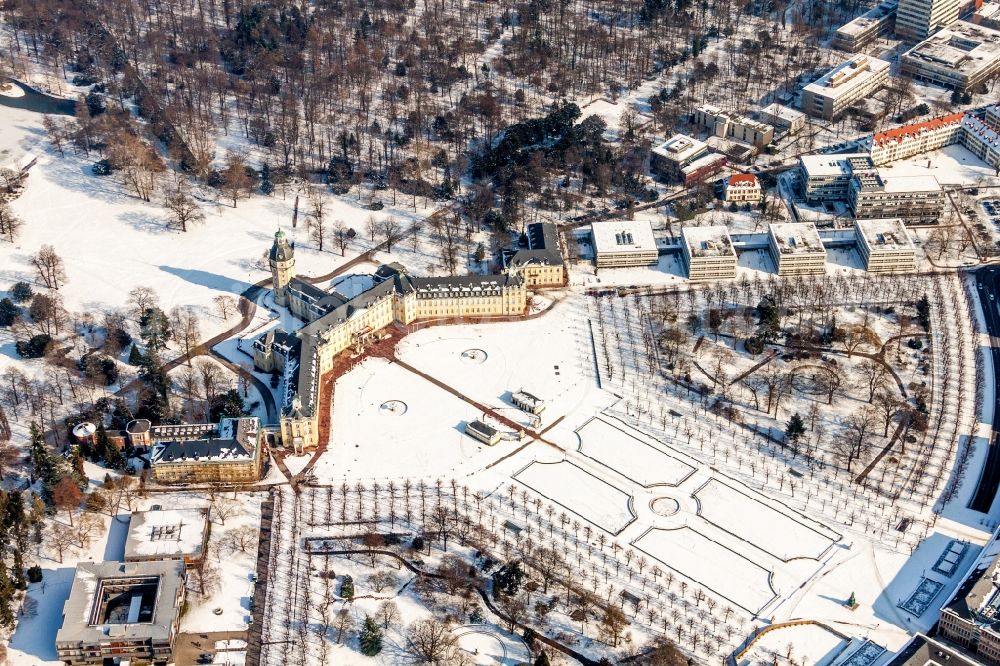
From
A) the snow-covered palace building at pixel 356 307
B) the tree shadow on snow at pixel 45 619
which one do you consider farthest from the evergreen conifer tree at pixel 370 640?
the snow-covered palace building at pixel 356 307

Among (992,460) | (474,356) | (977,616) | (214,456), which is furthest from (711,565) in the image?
(214,456)

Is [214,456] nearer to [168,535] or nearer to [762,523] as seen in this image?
[168,535]

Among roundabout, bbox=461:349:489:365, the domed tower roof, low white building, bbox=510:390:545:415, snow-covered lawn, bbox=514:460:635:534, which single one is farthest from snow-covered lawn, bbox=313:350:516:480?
the domed tower roof

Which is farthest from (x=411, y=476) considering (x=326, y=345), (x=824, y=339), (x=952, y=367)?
(x=952, y=367)

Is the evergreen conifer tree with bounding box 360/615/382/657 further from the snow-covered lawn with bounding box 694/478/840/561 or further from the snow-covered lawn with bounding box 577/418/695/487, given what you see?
the snow-covered lawn with bounding box 694/478/840/561

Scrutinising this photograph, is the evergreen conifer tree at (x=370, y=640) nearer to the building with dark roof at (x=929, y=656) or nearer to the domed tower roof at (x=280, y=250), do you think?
the building with dark roof at (x=929, y=656)
